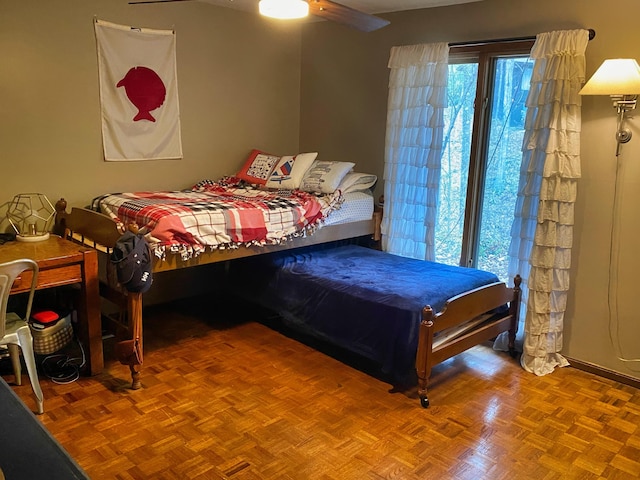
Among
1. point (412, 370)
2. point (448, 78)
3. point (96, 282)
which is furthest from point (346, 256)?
point (96, 282)

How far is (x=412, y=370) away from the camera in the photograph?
9.87ft

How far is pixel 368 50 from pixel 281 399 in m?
2.77

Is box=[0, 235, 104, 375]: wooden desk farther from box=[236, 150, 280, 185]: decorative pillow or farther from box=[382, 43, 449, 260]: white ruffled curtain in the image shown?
box=[382, 43, 449, 260]: white ruffled curtain

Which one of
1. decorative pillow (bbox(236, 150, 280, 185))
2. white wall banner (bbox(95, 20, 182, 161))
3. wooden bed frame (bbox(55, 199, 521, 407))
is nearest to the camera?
wooden bed frame (bbox(55, 199, 521, 407))

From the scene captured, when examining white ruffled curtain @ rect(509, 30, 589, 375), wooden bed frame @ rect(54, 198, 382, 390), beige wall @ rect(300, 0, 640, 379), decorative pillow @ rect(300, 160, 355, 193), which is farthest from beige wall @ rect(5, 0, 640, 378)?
decorative pillow @ rect(300, 160, 355, 193)

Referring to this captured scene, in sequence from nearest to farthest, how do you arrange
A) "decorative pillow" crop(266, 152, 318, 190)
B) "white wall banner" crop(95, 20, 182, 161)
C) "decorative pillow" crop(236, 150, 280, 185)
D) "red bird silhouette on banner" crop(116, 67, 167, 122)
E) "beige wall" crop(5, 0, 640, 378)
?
"beige wall" crop(5, 0, 640, 378), "white wall banner" crop(95, 20, 182, 161), "red bird silhouette on banner" crop(116, 67, 167, 122), "decorative pillow" crop(266, 152, 318, 190), "decorative pillow" crop(236, 150, 280, 185)

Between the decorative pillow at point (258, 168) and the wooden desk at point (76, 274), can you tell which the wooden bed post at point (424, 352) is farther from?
the decorative pillow at point (258, 168)

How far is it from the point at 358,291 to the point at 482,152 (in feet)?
4.46

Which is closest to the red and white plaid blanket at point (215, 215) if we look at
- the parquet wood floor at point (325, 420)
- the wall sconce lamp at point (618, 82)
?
the parquet wood floor at point (325, 420)

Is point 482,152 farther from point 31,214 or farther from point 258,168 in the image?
point 31,214

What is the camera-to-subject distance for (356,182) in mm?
4098

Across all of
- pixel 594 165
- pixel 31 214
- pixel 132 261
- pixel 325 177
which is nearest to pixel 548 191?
pixel 594 165

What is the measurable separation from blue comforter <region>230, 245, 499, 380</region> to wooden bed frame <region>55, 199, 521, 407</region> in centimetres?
9

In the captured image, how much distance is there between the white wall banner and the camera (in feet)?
11.9
